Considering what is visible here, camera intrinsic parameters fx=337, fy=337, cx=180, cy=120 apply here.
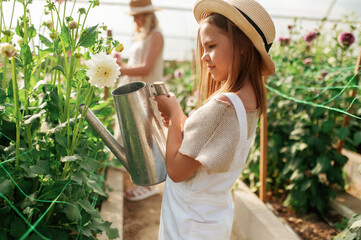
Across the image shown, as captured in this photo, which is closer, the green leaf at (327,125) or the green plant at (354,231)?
the green plant at (354,231)

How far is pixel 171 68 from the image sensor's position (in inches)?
277

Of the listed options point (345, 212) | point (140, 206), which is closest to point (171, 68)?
point (140, 206)

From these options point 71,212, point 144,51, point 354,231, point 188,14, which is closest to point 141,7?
point 144,51

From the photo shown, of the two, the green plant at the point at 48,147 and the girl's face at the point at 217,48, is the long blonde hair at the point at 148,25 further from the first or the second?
the girl's face at the point at 217,48

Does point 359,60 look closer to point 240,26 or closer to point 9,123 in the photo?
point 240,26

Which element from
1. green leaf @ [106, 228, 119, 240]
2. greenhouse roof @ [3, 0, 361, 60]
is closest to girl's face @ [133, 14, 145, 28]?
green leaf @ [106, 228, 119, 240]

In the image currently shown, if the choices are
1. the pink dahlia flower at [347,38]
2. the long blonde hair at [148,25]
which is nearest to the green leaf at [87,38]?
the long blonde hair at [148,25]

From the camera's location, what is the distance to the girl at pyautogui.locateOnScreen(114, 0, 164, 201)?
2.48 meters

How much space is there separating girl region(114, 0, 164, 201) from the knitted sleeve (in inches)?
62.4

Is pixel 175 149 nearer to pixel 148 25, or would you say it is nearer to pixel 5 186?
pixel 5 186

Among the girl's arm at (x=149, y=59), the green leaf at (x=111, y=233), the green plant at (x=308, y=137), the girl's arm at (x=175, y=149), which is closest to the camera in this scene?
the girl's arm at (x=175, y=149)

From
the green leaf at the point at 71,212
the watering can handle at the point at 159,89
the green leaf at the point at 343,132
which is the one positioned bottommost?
the green leaf at the point at 343,132

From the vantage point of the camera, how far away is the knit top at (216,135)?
3.12 feet

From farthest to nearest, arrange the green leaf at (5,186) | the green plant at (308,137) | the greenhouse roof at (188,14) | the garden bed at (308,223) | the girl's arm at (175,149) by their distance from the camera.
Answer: the greenhouse roof at (188,14)
the green plant at (308,137)
the garden bed at (308,223)
the girl's arm at (175,149)
the green leaf at (5,186)
